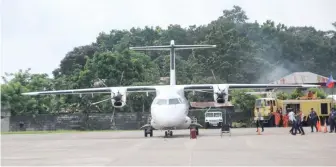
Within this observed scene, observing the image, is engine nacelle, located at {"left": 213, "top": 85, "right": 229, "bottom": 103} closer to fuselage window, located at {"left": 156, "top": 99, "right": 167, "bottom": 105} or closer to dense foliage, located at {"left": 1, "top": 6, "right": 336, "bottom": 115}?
fuselage window, located at {"left": 156, "top": 99, "right": 167, "bottom": 105}

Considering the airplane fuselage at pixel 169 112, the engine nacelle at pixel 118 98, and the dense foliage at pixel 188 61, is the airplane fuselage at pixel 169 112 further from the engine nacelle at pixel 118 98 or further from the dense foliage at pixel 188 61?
the dense foliage at pixel 188 61

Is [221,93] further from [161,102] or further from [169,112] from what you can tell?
[169,112]

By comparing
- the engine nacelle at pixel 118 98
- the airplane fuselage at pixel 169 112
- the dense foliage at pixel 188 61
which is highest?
the dense foliage at pixel 188 61

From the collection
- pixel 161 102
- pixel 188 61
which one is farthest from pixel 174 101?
pixel 188 61

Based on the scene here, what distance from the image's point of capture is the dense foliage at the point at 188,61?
6128 centimetres

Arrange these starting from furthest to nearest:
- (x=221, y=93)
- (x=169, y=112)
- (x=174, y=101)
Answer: (x=221, y=93), (x=174, y=101), (x=169, y=112)

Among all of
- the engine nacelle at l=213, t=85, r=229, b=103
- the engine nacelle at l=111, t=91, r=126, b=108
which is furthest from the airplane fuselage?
the engine nacelle at l=111, t=91, r=126, b=108

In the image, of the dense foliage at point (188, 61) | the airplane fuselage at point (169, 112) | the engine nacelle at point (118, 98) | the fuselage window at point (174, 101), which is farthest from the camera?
the dense foliage at point (188, 61)

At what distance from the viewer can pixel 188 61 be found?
9125cm

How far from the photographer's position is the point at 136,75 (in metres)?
64.5

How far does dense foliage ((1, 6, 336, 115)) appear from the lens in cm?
6128

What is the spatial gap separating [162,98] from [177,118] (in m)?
1.46

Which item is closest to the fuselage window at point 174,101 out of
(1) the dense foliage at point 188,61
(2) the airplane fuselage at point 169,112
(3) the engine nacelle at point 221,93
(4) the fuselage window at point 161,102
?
(2) the airplane fuselage at point 169,112

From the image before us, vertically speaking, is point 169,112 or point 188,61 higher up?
point 188,61
